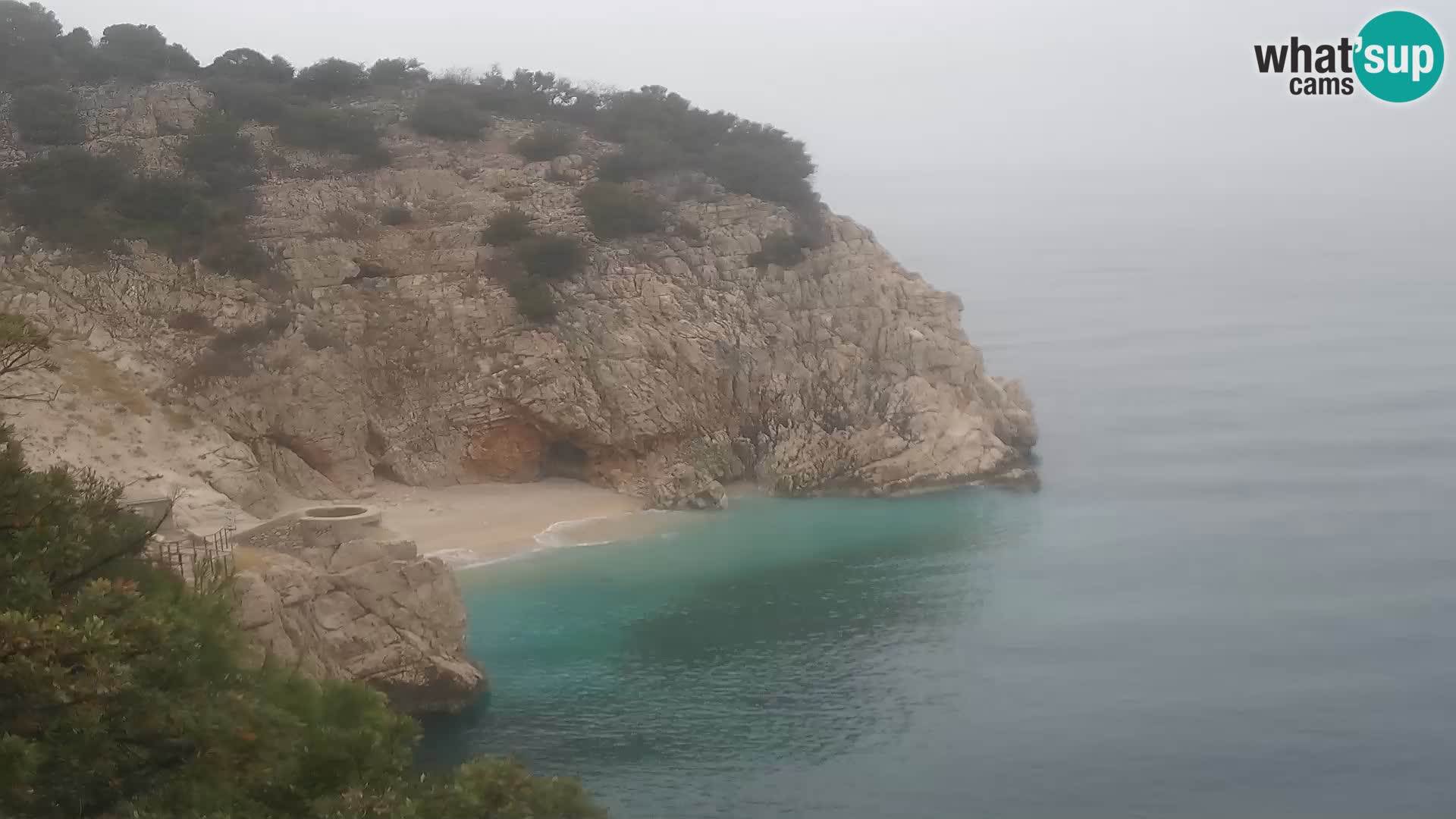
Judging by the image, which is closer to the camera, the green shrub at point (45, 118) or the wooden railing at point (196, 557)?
the wooden railing at point (196, 557)

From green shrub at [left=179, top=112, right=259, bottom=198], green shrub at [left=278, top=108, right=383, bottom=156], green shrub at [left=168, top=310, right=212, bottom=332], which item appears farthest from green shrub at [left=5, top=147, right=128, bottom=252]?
green shrub at [left=278, top=108, right=383, bottom=156]

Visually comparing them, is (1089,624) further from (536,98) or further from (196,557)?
(536,98)

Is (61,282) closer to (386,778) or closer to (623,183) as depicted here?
(623,183)

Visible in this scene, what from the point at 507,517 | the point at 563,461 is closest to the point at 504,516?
the point at 507,517

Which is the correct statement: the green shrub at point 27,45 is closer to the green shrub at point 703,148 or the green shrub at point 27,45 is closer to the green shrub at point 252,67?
the green shrub at point 252,67

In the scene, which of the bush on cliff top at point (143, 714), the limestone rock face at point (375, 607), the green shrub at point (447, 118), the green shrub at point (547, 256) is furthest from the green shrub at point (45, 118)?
the bush on cliff top at point (143, 714)
